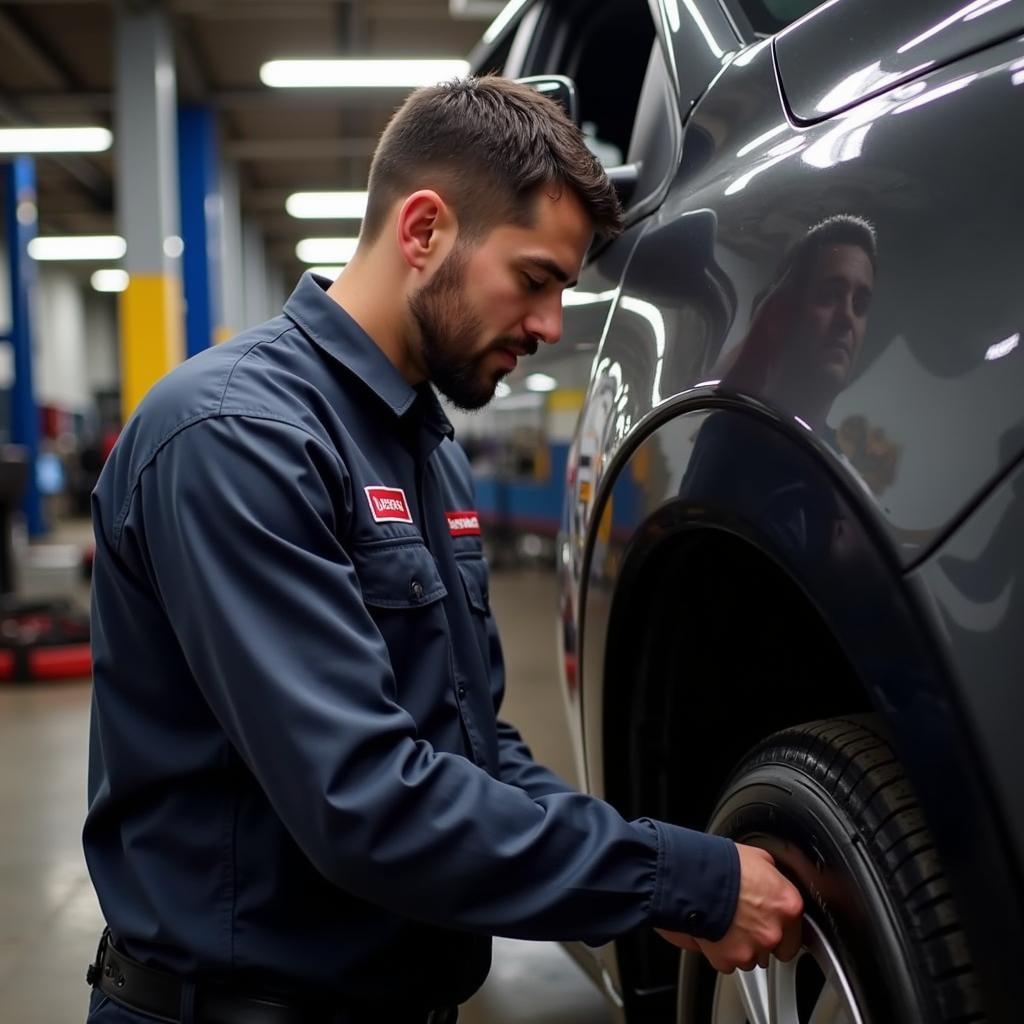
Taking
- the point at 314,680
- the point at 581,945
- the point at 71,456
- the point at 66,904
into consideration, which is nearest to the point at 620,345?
the point at 314,680

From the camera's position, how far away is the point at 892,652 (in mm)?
808

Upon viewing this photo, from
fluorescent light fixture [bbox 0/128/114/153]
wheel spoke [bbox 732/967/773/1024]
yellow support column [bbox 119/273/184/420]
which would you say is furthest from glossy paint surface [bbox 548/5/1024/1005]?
fluorescent light fixture [bbox 0/128/114/153]

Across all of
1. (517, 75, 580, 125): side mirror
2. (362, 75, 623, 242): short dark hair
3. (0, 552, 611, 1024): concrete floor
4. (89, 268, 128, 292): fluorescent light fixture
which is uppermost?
(89, 268, 128, 292): fluorescent light fixture

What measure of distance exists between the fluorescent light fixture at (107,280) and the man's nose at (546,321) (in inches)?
900

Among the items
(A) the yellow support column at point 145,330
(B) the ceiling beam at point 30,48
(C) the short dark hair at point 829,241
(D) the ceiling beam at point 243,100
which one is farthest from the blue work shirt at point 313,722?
(D) the ceiling beam at point 243,100

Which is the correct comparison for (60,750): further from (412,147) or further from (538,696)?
(412,147)

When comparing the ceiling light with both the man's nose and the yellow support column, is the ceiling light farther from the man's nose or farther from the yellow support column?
the yellow support column

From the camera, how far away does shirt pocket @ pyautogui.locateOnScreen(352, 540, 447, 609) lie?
1.15m

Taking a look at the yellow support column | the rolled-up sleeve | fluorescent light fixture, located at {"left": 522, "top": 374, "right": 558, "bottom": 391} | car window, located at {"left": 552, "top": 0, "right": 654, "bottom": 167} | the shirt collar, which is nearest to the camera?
the rolled-up sleeve

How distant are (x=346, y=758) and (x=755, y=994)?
43cm

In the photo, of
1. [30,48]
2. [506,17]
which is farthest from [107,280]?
[506,17]

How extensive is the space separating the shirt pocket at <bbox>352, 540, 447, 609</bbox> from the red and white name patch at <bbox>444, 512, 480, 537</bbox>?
9.1 inches

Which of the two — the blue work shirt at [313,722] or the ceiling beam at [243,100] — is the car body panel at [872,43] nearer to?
the blue work shirt at [313,722]

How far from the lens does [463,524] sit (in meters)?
1.48
